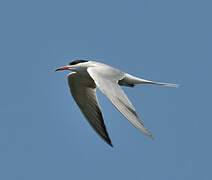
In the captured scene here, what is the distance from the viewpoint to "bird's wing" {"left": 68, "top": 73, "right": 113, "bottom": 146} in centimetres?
1119

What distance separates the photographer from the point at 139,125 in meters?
6.96

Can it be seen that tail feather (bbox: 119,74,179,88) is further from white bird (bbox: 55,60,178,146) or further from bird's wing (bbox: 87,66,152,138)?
bird's wing (bbox: 87,66,152,138)

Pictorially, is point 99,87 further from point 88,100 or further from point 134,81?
point 88,100

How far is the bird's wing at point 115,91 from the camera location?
23.2 feet

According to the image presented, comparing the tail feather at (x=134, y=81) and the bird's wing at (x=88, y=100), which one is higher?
the tail feather at (x=134, y=81)

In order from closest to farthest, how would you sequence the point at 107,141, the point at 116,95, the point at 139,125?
1. the point at 139,125
2. the point at 116,95
3. the point at 107,141

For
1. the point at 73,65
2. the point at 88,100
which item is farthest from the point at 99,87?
the point at 88,100

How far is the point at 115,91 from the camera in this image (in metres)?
8.00

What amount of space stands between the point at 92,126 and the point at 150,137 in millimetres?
4928

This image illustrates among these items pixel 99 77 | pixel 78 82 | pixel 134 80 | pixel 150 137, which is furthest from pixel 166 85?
pixel 150 137

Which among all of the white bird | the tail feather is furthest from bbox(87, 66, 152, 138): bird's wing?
the tail feather

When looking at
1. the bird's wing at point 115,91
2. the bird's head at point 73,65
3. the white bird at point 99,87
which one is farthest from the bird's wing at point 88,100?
the bird's wing at point 115,91

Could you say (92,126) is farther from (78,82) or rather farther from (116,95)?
(116,95)

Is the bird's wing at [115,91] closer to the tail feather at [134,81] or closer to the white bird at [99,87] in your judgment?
the white bird at [99,87]
